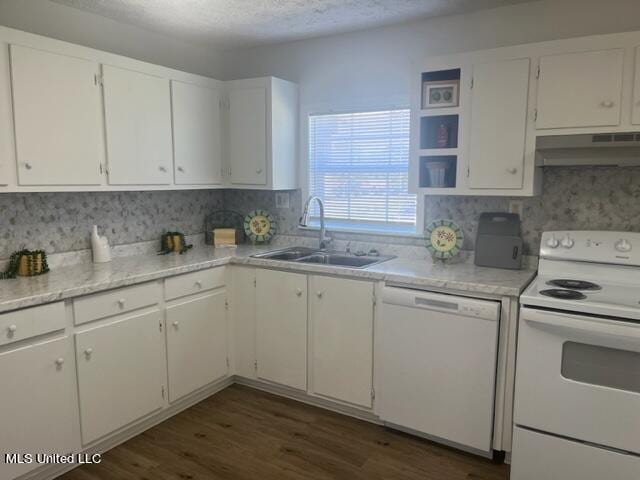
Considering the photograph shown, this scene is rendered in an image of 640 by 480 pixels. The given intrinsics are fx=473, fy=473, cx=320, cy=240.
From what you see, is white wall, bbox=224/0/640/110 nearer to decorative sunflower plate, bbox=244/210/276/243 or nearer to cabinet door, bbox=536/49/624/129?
cabinet door, bbox=536/49/624/129

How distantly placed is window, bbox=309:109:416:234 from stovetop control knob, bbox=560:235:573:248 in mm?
967

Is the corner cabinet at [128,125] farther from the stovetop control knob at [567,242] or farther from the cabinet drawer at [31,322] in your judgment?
the stovetop control knob at [567,242]

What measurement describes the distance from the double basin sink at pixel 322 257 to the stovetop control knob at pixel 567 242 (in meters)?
1.04

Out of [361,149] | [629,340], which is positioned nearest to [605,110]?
[629,340]

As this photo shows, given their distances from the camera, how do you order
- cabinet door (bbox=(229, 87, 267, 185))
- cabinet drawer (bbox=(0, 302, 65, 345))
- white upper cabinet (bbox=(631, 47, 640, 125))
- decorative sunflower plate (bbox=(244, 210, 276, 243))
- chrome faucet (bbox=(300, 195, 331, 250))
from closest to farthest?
1. cabinet drawer (bbox=(0, 302, 65, 345))
2. white upper cabinet (bbox=(631, 47, 640, 125))
3. chrome faucet (bbox=(300, 195, 331, 250))
4. cabinet door (bbox=(229, 87, 267, 185))
5. decorative sunflower plate (bbox=(244, 210, 276, 243))

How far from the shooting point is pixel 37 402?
2178 millimetres

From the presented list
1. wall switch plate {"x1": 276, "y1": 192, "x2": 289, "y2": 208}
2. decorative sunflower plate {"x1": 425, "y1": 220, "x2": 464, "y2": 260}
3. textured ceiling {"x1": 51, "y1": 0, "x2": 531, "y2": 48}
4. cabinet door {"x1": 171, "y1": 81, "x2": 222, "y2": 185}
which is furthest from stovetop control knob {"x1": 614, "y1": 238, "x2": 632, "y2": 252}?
cabinet door {"x1": 171, "y1": 81, "x2": 222, "y2": 185}

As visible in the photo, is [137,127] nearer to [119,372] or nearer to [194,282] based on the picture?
[194,282]

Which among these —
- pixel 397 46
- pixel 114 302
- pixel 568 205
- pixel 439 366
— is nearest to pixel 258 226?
pixel 114 302


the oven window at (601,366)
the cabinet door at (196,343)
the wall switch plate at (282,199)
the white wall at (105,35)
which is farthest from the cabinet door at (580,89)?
the white wall at (105,35)

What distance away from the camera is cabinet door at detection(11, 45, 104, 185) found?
2377 millimetres

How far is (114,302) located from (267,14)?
195cm

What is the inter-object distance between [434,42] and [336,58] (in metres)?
0.73

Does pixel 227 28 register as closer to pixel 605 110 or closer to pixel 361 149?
pixel 361 149
